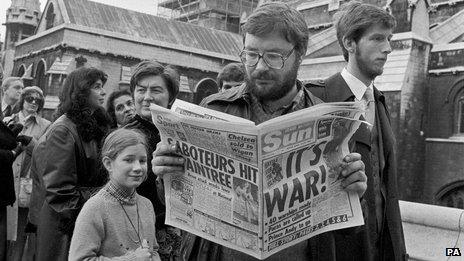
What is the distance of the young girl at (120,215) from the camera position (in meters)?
2.71

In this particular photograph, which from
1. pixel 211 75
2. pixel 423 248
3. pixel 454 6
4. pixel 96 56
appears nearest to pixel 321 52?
pixel 454 6

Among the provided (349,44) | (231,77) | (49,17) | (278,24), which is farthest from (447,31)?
(49,17)

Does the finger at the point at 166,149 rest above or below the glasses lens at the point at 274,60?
below

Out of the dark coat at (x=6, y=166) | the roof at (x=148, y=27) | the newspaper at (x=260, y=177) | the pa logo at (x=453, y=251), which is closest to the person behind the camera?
the newspaper at (x=260, y=177)

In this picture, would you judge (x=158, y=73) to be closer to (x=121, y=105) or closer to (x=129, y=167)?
(x=129, y=167)

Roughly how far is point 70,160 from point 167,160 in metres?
1.56

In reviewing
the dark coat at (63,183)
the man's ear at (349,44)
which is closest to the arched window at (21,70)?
the dark coat at (63,183)

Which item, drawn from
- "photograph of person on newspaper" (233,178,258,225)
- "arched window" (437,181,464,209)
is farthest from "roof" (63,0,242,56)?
"photograph of person on newspaper" (233,178,258,225)

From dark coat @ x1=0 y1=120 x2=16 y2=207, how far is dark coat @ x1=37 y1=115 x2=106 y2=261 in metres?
0.88

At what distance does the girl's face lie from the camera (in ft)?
9.61

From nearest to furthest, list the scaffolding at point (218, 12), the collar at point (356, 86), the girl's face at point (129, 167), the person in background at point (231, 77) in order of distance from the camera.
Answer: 1. the girl's face at point (129, 167)
2. the collar at point (356, 86)
3. the person in background at point (231, 77)
4. the scaffolding at point (218, 12)

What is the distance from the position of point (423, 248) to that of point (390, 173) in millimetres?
2578

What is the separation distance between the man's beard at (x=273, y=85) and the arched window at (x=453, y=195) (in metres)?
14.9

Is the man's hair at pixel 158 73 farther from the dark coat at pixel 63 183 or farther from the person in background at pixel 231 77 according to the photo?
the person in background at pixel 231 77
